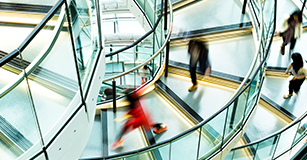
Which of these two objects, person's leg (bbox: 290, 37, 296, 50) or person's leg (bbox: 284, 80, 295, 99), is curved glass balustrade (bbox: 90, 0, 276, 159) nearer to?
person's leg (bbox: 284, 80, 295, 99)

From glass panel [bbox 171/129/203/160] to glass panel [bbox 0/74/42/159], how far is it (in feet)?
10.4

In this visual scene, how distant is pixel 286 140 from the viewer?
29.3ft

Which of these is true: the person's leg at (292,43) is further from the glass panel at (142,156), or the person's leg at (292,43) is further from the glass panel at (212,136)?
the glass panel at (142,156)

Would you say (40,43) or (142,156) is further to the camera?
(142,156)

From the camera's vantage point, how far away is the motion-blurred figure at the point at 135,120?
8559 millimetres

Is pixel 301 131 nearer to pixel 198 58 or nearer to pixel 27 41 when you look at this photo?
pixel 198 58

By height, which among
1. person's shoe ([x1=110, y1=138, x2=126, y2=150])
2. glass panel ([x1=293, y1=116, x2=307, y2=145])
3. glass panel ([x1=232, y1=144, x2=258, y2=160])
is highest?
glass panel ([x1=293, y1=116, x2=307, y2=145])

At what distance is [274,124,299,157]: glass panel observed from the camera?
8609mm

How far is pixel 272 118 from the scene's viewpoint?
8984 mm

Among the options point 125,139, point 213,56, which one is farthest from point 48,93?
point 213,56

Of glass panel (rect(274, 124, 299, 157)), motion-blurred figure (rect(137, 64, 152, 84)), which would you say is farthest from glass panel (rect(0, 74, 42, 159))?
glass panel (rect(274, 124, 299, 157))

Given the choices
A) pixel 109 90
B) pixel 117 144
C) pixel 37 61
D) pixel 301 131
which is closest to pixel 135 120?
pixel 117 144

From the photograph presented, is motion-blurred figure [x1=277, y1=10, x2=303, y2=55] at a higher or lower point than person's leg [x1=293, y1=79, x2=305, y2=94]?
higher

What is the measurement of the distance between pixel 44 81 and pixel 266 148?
6076mm
